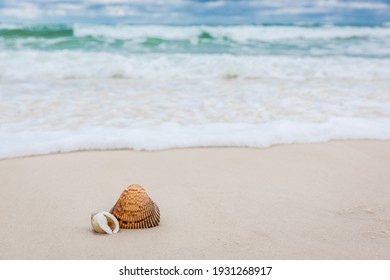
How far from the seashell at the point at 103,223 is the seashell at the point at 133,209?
0.12 feet

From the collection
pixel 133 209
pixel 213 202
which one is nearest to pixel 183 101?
pixel 213 202

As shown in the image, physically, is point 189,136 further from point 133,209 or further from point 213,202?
point 133,209

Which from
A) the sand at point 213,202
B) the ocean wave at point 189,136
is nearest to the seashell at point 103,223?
the sand at point 213,202

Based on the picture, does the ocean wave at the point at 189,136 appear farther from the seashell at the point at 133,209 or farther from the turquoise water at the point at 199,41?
the turquoise water at the point at 199,41

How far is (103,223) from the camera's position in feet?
7.16

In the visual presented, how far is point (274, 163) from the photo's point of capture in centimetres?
342

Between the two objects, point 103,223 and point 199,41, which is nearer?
point 103,223

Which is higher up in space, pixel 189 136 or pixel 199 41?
pixel 199 41

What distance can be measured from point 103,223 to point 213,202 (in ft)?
2.46

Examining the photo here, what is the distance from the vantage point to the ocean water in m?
3.99

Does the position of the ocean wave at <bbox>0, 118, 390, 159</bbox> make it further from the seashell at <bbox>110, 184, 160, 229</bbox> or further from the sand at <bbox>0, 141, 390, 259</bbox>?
the seashell at <bbox>110, 184, 160, 229</bbox>

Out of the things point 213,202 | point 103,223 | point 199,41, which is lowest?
point 213,202

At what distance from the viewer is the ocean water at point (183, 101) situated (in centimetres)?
399
